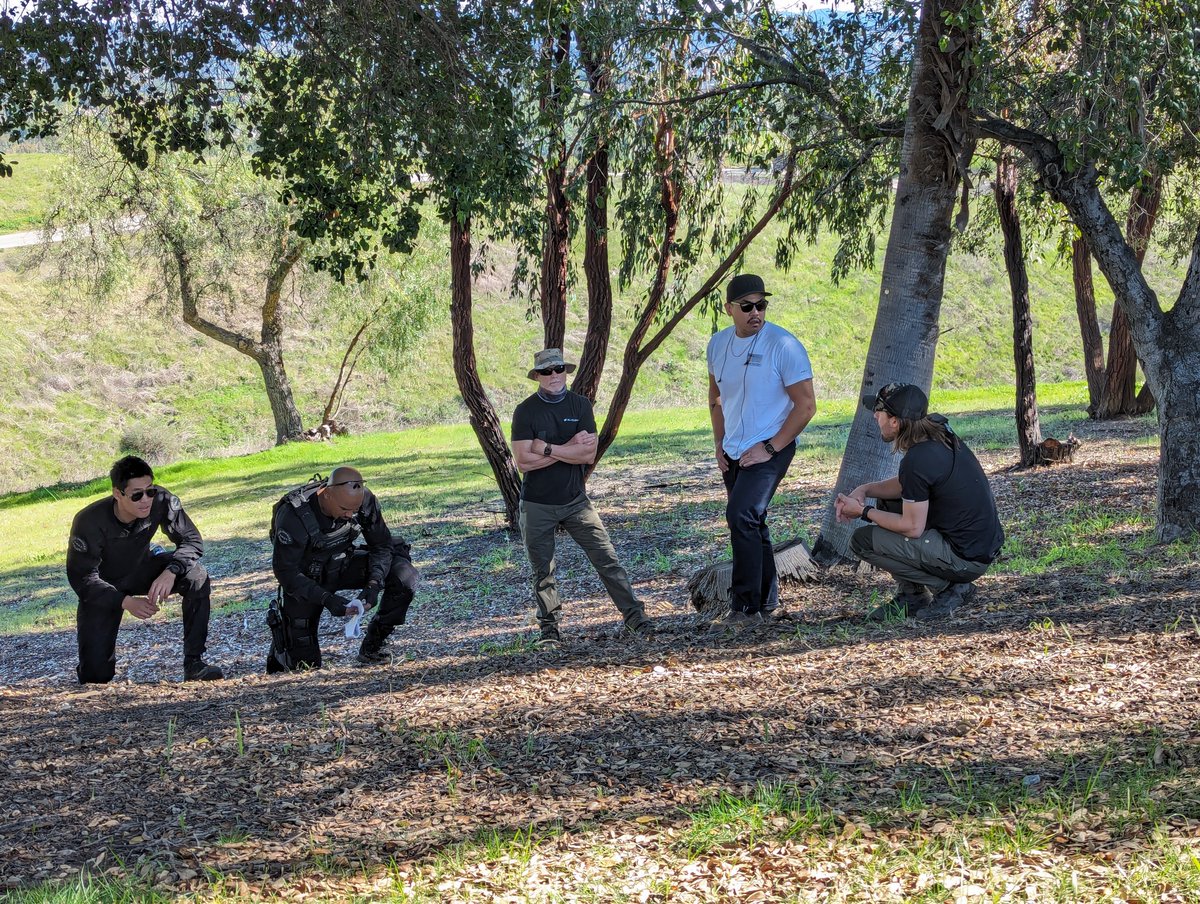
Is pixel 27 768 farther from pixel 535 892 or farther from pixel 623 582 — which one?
pixel 623 582

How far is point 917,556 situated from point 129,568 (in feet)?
16.1

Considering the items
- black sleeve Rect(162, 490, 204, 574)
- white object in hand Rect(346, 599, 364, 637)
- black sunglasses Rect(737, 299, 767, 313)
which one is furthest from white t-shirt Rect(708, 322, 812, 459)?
black sleeve Rect(162, 490, 204, 574)

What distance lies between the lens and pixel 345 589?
739cm

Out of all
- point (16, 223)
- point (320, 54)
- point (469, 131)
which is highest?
point (16, 223)

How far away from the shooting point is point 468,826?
3.99 meters

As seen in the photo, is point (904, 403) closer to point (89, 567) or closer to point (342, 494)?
point (342, 494)

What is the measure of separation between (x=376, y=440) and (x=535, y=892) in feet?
89.9

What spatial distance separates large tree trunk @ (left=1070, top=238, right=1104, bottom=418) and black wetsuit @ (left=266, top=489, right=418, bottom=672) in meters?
12.6

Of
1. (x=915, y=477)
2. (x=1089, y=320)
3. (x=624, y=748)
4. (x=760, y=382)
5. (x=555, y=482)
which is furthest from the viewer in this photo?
(x=1089, y=320)

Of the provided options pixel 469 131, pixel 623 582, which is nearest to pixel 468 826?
pixel 623 582

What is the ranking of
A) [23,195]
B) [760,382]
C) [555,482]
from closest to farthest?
[760,382] < [555,482] < [23,195]

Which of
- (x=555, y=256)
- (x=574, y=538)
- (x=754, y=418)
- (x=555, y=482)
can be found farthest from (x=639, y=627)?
(x=555, y=256)

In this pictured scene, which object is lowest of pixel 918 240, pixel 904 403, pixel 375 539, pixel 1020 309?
pixel 375 539

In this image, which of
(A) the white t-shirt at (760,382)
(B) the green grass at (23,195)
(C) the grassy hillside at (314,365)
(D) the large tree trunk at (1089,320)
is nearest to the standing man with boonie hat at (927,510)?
(A) the white t-shirt at (760,382)
